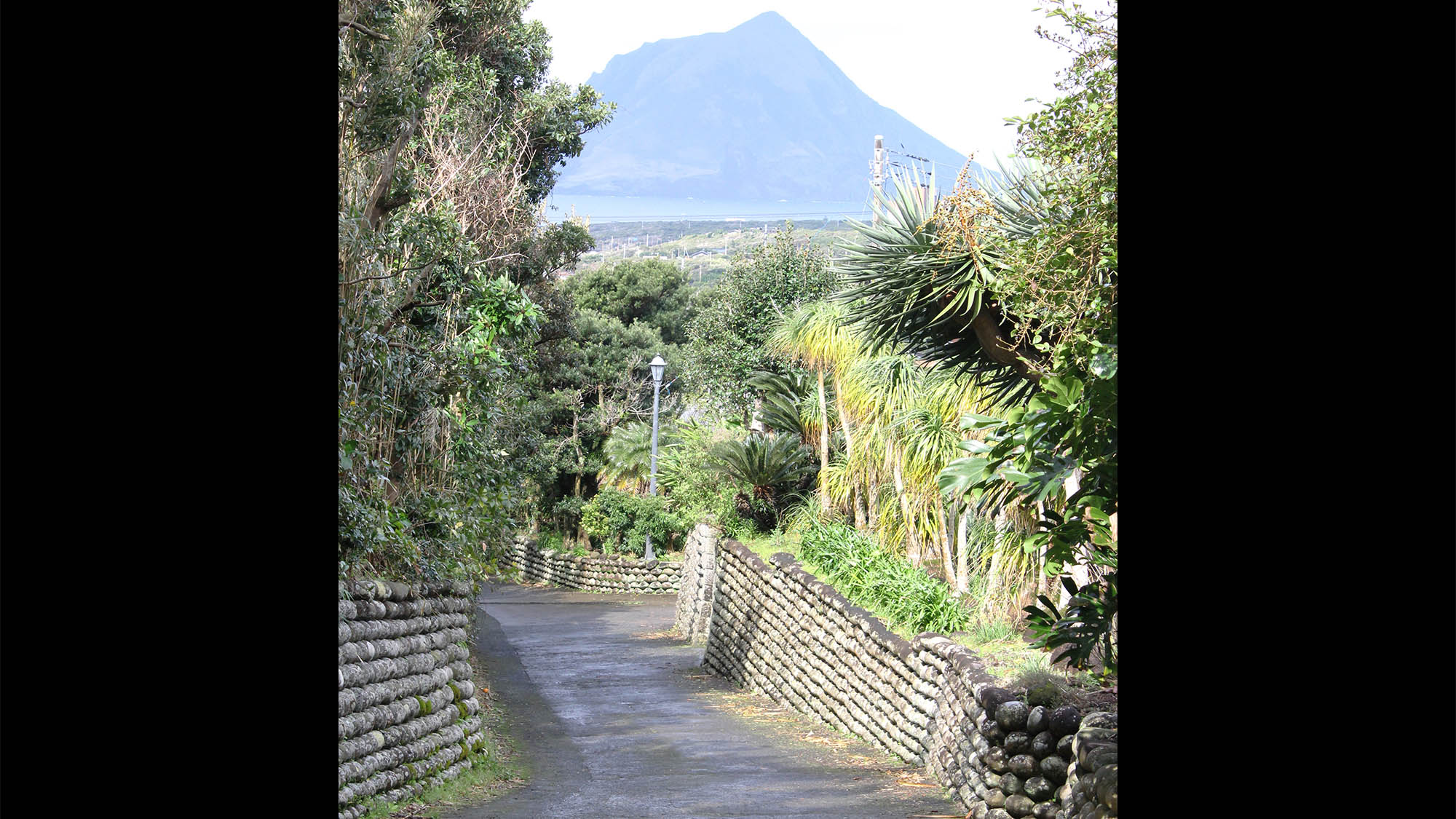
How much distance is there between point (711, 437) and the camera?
18.9 metres

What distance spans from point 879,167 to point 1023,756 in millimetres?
15227

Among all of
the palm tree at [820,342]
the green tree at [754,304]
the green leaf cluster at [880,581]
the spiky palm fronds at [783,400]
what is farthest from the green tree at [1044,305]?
the green tree at [754,304]

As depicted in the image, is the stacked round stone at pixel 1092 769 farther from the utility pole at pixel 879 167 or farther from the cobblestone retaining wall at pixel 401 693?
the utility pole at pixel 879 167

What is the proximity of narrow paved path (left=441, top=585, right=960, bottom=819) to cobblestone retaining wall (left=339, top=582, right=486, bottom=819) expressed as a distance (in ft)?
1.46

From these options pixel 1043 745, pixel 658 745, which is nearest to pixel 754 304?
pixel 658 745

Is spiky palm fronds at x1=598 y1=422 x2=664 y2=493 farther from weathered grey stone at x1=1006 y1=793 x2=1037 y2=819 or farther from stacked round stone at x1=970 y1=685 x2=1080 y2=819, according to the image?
weathered grey stone at x1=1006 y1=793 x2=1037 y2=819

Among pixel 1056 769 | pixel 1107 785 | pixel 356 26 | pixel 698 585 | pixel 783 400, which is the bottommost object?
pixel 698 585

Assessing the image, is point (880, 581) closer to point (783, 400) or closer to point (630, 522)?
point (783, 400)

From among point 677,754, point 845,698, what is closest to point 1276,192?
point 677,754

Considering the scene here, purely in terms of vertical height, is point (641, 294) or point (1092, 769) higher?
point (641, 294)

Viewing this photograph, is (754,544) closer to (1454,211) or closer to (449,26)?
(449,26)

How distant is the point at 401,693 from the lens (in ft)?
23.5

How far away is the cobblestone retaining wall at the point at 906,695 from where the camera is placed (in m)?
6.27

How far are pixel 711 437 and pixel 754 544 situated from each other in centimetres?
294
